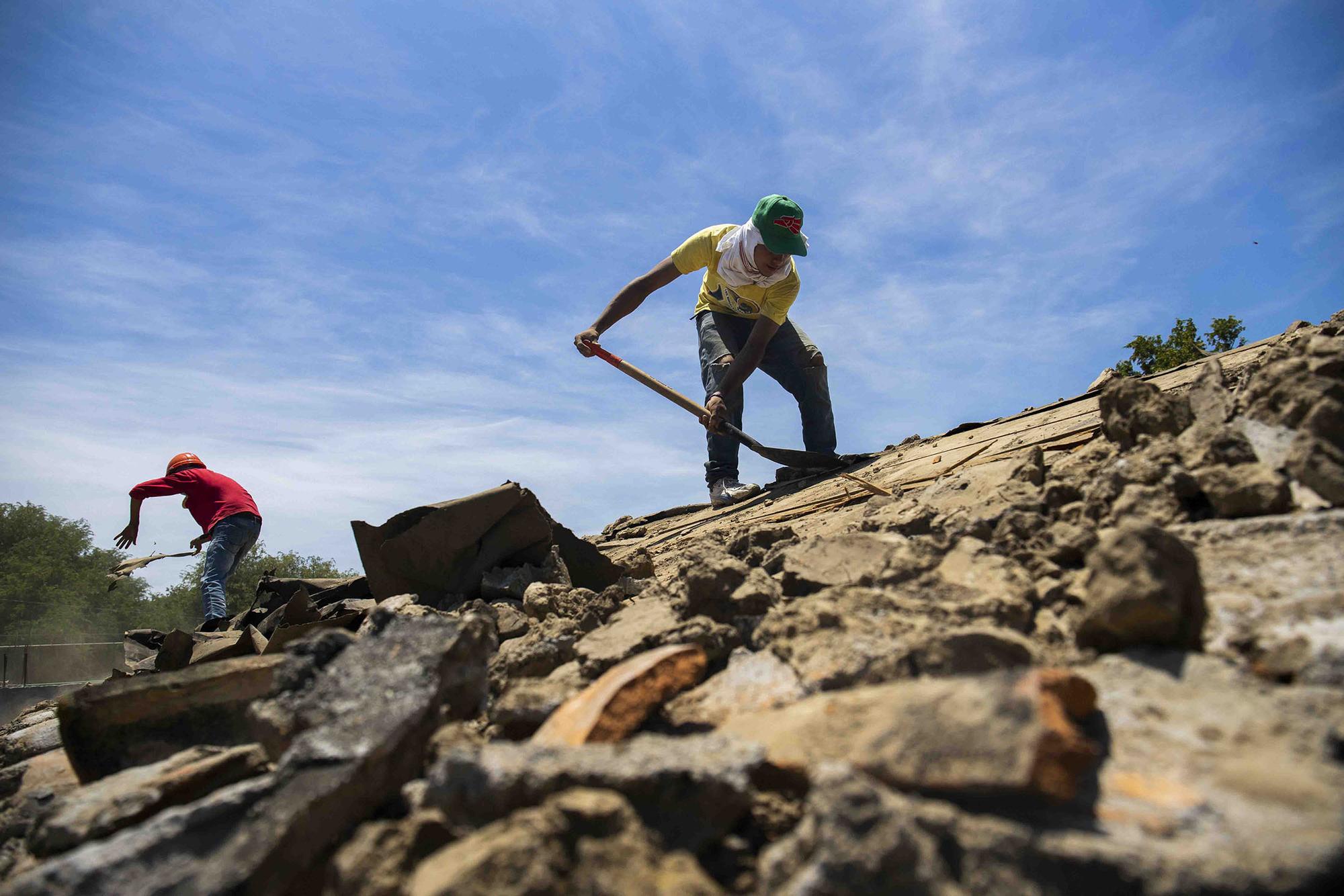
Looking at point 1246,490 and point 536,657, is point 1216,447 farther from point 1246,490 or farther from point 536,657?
point 536,657

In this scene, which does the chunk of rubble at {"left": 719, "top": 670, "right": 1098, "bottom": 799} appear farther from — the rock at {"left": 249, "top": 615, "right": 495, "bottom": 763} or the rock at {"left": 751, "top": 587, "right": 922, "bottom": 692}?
the rock at {"left": 249, "top": 615, "right": 495, "bottom": 763}

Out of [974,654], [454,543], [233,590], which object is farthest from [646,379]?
[233,590]

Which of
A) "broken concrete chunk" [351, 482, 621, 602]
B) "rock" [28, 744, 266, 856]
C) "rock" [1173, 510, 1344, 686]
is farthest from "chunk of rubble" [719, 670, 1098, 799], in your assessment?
"broken concrete chunk" [351, 482, 621, 602]

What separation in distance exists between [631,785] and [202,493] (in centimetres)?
704

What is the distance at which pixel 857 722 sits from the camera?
136cm

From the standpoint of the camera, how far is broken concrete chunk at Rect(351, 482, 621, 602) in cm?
400

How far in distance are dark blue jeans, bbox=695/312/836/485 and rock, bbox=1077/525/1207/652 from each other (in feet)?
15.8

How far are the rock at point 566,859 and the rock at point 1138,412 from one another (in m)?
2.13

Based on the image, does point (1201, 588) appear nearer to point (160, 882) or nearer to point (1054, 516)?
point (1054, 516)

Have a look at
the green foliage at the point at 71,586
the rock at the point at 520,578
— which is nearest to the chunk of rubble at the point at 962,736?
the rock at the point at 520,578

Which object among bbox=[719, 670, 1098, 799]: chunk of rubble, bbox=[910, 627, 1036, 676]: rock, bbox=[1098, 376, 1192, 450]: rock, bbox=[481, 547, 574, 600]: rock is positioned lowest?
bbox=[719, 670, 1098, 799]: chunk of rubble

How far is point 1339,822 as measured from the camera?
1.05 m

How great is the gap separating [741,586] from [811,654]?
0.50 m

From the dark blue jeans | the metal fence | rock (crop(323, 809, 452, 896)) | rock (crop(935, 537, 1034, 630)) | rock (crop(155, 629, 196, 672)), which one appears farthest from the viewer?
the metal fence
